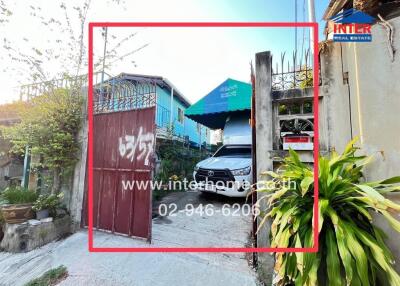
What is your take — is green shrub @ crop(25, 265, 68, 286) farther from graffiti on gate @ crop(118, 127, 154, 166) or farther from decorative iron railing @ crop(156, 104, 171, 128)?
decorative iron railing @ crop(156, 104, 171, 128)

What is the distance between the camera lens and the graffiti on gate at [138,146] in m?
3.48

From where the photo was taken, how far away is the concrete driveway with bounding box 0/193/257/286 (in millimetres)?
2521

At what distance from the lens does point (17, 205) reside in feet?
12.2

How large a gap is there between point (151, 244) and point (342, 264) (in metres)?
2.46

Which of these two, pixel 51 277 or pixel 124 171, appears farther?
pixel 124 171

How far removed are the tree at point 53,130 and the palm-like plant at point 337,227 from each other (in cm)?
385

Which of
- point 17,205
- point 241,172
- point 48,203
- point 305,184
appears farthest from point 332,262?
point 17,205

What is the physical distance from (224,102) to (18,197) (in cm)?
532

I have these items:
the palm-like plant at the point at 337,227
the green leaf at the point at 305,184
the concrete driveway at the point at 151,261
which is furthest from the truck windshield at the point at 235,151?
the green leaf at the point at 305,184

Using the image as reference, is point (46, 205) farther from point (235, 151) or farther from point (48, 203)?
point (235, 151)

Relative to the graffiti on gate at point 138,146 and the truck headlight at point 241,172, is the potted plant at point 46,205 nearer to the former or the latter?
the graffiti on gate at point 138,146

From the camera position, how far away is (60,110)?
4074mm

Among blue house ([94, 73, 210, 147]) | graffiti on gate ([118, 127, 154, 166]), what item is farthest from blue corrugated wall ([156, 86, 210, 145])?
graffiti on gate ([118, 127, 154, 166])

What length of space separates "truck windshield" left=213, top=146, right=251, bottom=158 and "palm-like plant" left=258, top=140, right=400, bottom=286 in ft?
10.4
